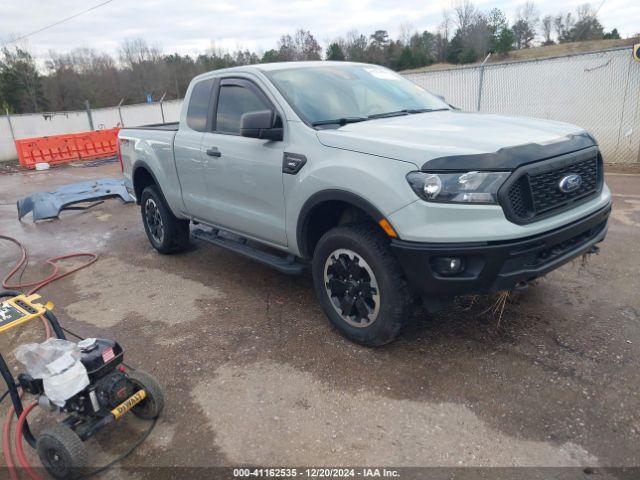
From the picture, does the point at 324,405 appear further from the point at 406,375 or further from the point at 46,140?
the point at 46,140

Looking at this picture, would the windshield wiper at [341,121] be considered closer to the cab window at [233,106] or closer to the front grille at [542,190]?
the cab window at [233,106]

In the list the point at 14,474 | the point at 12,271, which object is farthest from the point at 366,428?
Answer: the point at 12,271

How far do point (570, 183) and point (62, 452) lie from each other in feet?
10.5

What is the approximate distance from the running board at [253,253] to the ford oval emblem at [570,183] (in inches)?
77.4

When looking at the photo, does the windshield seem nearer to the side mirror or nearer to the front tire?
the side mirror

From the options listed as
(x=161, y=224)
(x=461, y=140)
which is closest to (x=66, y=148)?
(x=161, y=224)

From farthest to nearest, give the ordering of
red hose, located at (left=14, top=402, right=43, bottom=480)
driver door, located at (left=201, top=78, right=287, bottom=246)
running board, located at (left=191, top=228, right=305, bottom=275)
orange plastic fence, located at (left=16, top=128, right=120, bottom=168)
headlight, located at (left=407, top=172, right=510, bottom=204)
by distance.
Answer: orange plastic fence, located at (left=16, top=128, right=120, bottom=168) < running board, located at (left=191, top=228, right=305, bottom=275) < driver door, located at (left=201, top=78, right=287, bottom=246) < headlight, located at (left=407, top=172, right=510, bottom=204) < red hose, located at (left=14, top=402, right=43, bottom=480)

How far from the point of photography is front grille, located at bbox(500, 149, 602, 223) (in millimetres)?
2820

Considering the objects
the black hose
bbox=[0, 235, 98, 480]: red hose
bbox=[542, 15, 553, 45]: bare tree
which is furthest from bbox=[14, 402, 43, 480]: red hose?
bbox=[542, 15, 553, 45]: bare tree

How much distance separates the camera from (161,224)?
593 centimetres

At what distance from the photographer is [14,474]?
2.61 metres

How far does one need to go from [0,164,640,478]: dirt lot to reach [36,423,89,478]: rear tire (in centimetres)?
27

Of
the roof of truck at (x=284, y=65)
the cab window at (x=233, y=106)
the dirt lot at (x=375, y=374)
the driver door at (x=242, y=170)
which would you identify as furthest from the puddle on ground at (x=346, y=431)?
the roof of truck at (x=284, y=65)

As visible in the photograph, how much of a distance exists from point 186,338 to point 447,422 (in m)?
2.13
